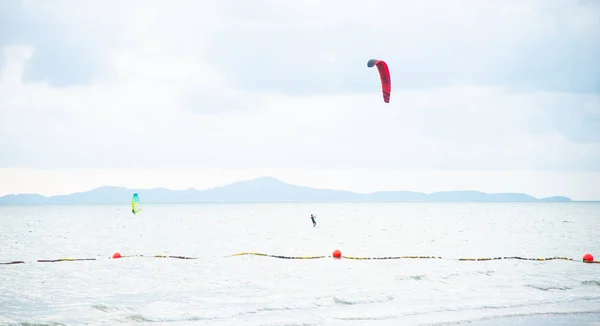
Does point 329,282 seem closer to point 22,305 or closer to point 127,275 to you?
point 127,275

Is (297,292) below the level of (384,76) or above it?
below

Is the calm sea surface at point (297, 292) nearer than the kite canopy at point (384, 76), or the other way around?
the calm sea surface at point (297, 292)

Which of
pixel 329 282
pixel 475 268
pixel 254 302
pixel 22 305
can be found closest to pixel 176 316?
pixel 254 302

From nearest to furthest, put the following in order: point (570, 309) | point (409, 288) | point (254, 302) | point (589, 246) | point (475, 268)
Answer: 1. point (570, 309)
2. point (254, 302)
3. point (409, 288)
4. point (475, 268)
5. point (589, 246)

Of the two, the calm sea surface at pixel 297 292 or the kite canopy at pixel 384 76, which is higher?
the kite canopy at pixel 384 76

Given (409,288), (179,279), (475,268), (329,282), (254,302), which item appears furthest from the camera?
(475,268)

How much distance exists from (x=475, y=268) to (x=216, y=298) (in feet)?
46.9

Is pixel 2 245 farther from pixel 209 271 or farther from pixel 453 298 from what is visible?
pixel 453 298

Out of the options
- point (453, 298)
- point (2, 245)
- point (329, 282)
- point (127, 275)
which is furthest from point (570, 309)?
point (2, 245)

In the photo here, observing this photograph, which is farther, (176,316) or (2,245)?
(2,245)

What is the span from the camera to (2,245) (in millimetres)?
63062

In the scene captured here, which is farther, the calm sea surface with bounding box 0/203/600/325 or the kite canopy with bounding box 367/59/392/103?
the kite canopy with bounding box 367/59/392/103

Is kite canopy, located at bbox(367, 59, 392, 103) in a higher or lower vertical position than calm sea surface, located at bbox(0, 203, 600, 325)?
higher

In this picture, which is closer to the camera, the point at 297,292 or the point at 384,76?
the point at 297,292
